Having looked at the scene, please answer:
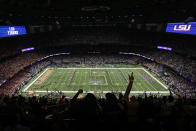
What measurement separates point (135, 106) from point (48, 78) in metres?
34.5

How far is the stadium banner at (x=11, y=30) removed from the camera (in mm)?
32888

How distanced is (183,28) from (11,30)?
4609cm

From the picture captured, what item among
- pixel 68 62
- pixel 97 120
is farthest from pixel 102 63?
pixel 97 120

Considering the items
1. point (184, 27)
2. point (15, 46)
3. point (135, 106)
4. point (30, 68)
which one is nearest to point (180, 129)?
point (135, 106)

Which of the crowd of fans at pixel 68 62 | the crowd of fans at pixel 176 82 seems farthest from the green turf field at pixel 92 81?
the crowd of fans at pixel 68 62

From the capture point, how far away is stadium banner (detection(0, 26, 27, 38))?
108 feet

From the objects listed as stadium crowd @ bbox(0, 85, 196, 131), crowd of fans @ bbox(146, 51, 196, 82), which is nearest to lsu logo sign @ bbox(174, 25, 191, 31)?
crowd of fans @ bbox(146, 51, 196, 82)

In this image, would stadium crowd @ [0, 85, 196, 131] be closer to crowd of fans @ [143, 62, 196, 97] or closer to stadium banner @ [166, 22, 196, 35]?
crowd of fans @ [143, 62, 196, 97]

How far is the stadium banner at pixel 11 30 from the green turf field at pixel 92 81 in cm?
1367

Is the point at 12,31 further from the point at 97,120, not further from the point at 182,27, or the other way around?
the point at 182,27

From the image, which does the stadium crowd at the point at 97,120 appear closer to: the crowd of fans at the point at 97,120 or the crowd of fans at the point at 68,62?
the crowd of fans at the point at 97,120

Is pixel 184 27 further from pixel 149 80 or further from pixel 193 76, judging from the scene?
pixel 149 80

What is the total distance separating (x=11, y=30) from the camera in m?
35.6

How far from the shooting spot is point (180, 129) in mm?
3867
